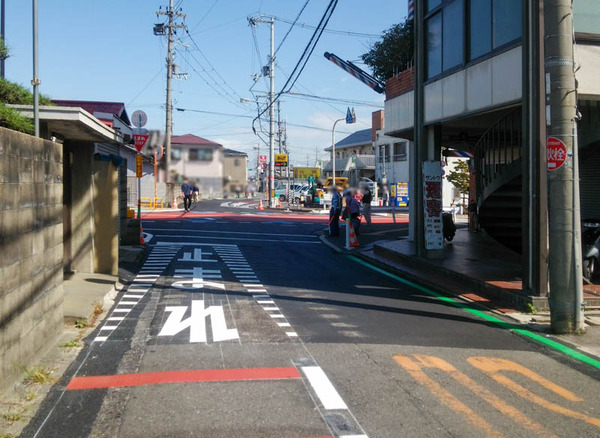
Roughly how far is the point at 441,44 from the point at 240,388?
36.0 ft

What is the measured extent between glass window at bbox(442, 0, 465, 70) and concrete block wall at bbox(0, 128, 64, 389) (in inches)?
361

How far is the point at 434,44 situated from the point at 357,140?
60.4 m

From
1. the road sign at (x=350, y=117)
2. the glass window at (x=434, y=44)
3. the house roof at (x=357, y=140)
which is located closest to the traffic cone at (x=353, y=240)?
the glass window at (x=434, y=44)

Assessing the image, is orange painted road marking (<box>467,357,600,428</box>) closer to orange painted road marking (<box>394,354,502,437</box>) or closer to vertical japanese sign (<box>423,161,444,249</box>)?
orange painted road marking (<box>394,354,502,437</box>)

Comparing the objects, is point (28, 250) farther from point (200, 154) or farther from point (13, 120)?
point (200, 154)

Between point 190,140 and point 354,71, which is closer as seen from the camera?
point 190,140

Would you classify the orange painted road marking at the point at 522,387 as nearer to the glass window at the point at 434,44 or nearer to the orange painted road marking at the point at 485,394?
the orange painted road marking at the point at 485,394

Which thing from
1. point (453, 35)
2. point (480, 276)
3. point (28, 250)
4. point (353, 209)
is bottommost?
point (480, 276)

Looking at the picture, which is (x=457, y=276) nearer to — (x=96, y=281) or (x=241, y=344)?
(x=241, y=344)

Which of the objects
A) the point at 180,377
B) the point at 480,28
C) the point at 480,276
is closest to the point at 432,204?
the point at 480,276

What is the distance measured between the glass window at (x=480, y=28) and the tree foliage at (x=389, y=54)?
79.9 feet

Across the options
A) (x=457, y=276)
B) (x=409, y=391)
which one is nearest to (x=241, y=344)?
(x=409, y=391)

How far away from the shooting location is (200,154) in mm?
5223

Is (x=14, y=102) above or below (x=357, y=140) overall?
below
